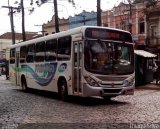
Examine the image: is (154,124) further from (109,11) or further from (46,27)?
(46,27)

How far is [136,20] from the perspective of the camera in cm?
5297

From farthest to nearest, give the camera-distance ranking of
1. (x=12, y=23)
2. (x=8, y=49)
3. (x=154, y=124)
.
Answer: (x=12, y=23) < (x=8, y=49) < (x=154, y=124)

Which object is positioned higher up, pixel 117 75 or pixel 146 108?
pixel 117 75

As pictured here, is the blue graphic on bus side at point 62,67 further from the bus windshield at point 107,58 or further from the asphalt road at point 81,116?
the bus windshield at point 107,58

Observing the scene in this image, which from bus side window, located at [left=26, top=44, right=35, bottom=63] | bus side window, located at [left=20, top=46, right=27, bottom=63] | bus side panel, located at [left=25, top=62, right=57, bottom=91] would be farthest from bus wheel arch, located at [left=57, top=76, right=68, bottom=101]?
bus side window, located at [left=20, top=46, right=27, bottom=63]

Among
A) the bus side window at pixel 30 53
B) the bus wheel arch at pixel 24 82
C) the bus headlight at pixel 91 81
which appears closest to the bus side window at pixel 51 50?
the bus side window at pixel 30 53

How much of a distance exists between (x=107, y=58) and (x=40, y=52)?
5943 millimetres

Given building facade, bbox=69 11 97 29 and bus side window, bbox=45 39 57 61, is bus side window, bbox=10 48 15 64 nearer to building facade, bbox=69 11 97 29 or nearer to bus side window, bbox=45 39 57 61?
bus side window, bbox=45 39 57 61

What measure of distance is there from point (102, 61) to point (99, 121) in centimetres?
454

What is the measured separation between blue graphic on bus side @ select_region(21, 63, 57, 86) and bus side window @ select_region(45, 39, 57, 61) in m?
0.33

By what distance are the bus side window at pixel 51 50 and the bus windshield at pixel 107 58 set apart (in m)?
3.35

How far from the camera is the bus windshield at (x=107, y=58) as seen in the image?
623 inches

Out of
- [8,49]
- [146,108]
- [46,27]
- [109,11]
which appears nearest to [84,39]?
[146,108]

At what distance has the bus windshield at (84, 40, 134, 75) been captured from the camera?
15.8 meters
